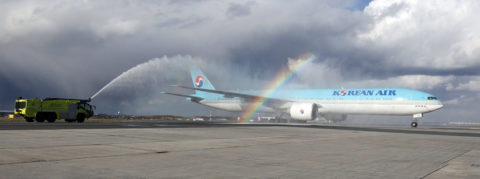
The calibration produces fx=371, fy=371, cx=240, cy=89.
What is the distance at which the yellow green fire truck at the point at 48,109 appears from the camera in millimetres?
32656

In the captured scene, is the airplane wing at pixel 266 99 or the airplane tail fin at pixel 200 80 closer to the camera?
the airplane wing at pixel 266 99

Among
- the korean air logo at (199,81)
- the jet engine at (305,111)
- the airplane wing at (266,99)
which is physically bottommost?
the jet engine at (305,111)

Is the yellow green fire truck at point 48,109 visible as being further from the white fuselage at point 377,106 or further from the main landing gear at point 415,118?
the main landing gear at point 415,118

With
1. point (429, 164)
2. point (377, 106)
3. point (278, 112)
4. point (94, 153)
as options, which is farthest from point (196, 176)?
point (278, 112)

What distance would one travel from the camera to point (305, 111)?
38906 millimetres

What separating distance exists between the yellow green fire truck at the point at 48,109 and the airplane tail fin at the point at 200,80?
78.7 feet

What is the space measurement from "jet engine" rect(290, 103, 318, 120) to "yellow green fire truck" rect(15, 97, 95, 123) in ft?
70.9

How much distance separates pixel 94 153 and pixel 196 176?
3905mm

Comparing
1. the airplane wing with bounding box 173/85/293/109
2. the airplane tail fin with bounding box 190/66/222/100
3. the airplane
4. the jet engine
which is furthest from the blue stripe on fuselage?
the airplane tail fin with bounding box 190/66/222/100

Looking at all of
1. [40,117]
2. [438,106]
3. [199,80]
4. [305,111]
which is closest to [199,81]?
[199,80]

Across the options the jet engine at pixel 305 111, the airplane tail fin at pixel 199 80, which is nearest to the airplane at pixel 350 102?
the jet engine at pixel 305 111

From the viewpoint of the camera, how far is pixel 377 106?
122 ft

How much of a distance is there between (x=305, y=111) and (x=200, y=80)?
2298 cm

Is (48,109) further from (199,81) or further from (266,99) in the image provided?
(199,81)
